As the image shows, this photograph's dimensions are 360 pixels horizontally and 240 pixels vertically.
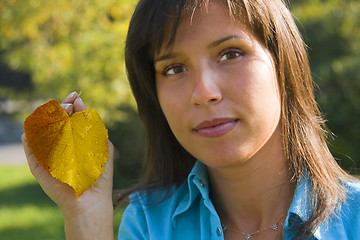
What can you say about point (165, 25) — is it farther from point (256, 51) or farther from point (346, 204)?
point (346, 204)

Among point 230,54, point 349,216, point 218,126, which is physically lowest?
point 349,216

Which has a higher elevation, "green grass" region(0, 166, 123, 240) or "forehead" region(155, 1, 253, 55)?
"forehead" region(155, 1, 253, 55)

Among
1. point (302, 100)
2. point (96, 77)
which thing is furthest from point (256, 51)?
point (96, 77)

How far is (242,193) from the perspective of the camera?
83.1 inches

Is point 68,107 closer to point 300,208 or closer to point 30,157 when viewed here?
point 30,157

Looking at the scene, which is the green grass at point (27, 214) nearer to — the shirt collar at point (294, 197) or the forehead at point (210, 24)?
the shirt collar at point (294, 197)

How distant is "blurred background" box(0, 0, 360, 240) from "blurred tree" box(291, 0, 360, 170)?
0.04 ft

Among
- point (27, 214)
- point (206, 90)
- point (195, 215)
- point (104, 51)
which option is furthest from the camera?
point (27, 214)

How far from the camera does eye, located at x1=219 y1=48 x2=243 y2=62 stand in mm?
1872

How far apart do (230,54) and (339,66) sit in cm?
452

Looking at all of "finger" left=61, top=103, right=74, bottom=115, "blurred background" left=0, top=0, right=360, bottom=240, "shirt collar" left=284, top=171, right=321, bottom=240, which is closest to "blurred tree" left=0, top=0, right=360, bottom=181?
"blurred background" left=0, top=0, right=360, bottom=240

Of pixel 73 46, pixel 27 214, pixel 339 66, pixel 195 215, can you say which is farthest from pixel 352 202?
pixel 27 214

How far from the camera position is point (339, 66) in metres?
6.06

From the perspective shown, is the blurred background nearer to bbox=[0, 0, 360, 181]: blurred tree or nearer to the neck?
bbox=[0, 0, 360, 181]: blurred tree
